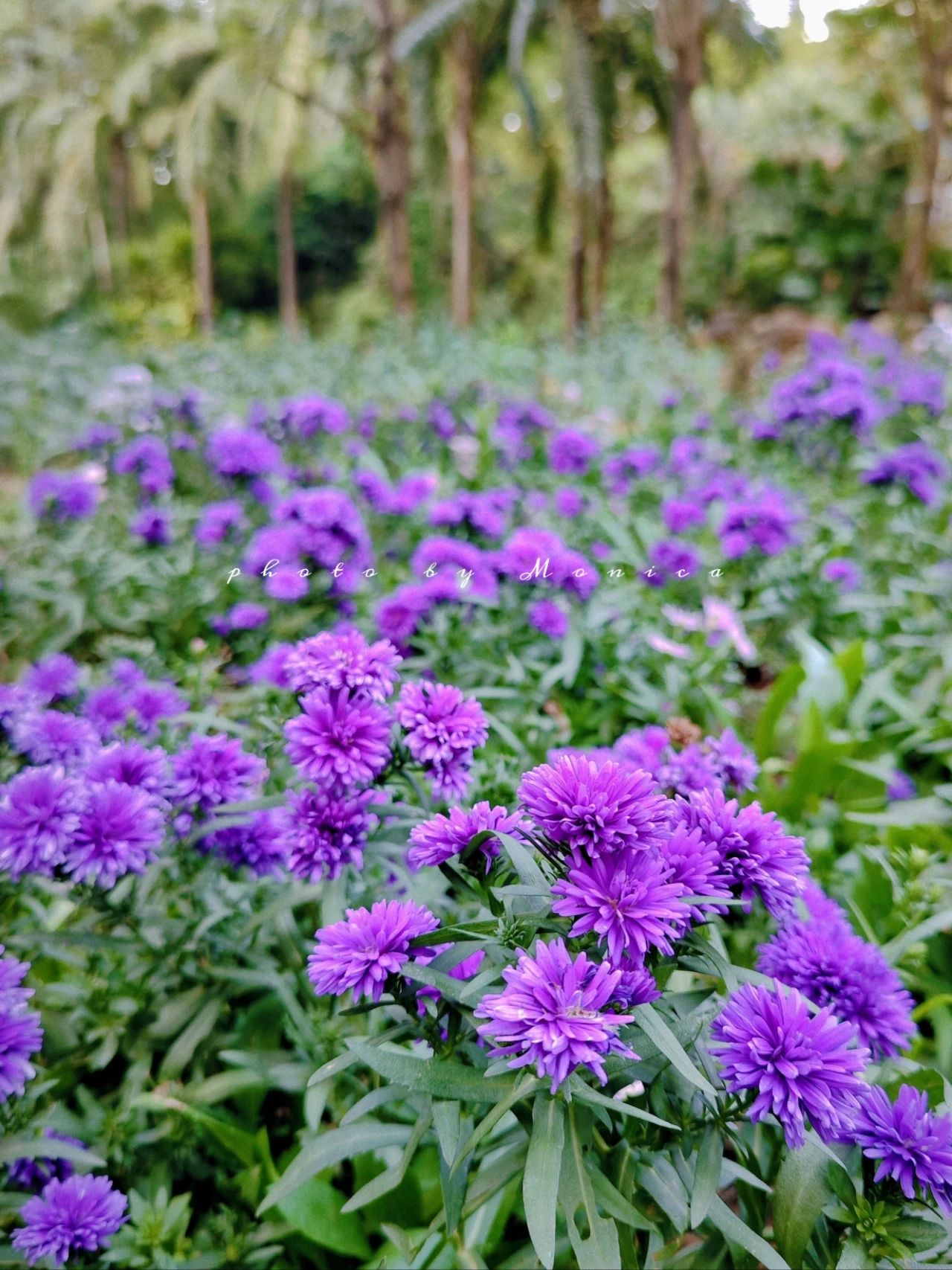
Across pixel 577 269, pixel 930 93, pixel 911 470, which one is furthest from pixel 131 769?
pixel 930 93

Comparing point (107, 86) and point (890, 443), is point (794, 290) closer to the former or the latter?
point (890, 443)

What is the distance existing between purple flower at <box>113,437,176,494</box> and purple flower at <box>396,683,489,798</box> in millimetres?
1996

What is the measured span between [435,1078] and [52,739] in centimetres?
82

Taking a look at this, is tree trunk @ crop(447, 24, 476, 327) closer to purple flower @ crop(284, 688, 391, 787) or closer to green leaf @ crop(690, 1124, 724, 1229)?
purple flower @ crop(284, 688, 391, 787)

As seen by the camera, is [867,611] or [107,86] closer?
[867,611]

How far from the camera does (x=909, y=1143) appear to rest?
2.40ft

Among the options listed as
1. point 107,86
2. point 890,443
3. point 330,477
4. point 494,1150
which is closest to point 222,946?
point 494,1150

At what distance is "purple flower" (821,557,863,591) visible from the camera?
2453 mm

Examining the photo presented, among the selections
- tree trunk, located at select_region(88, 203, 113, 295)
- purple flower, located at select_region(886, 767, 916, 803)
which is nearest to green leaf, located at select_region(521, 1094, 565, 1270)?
→ purple flower, located at select_region(886, 767, 916, 803)

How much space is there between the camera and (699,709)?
6.77 ft

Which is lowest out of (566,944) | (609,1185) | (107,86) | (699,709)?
(699,709)

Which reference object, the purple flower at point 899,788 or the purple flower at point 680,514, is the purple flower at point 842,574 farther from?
the purple flower at point 899,788

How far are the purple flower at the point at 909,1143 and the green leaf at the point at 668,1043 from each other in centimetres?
15

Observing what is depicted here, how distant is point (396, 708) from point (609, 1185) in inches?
19.9
